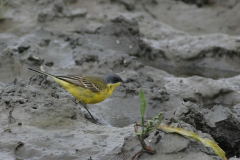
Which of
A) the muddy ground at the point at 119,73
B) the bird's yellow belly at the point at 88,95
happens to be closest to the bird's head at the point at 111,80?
the bird's yellow belly at the point at 88,95

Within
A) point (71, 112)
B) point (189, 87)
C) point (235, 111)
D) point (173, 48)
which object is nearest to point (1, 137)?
point (71, 112)

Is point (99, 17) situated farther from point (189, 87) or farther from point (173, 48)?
point (189, 87)

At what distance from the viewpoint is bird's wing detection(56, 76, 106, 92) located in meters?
6.62

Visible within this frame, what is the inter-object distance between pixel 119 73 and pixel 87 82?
1.74 metres

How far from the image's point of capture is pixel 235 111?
602cm

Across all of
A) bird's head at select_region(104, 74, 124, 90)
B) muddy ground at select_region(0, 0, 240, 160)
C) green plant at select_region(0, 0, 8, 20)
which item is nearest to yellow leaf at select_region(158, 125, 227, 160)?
muddy ground at select_region(0, 0, 240, 160)

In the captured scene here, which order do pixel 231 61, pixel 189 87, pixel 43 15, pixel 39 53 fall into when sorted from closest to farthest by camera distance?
1. pixel 189 87
2. pixel 39 53
3. pixel 231 61
4. pixel 43 15

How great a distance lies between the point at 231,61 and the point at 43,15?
5512 millimetres

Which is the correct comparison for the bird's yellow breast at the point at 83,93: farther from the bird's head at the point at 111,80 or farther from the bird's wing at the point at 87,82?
the bird's head at the point at 111,80

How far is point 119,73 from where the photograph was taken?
331 inches

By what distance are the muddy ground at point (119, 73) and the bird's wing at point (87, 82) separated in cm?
43

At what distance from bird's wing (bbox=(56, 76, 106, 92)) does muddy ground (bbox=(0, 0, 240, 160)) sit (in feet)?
1.39

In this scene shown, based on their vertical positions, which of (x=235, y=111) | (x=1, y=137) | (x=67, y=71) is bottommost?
(x=67, y=71)

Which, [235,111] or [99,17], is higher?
[235,111]
